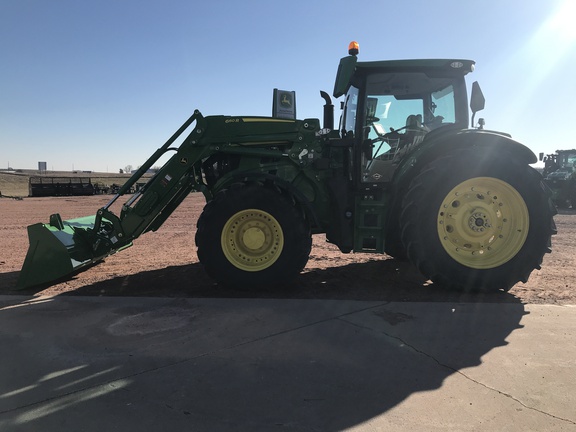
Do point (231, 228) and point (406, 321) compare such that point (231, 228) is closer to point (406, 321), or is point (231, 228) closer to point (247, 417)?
point (406, 321)

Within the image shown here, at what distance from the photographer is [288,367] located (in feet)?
9.31

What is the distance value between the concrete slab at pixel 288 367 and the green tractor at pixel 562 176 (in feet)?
53.8

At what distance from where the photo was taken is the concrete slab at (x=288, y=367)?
2.29 m

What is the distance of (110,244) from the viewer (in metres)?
5.03

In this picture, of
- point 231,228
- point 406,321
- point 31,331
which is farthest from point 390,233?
point 31,331

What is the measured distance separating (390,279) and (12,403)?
13.4ft

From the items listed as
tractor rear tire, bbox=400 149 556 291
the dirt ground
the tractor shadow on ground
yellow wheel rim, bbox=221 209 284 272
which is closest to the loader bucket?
the dirt ground

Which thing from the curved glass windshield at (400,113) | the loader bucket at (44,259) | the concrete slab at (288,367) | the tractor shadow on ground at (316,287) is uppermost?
the curved glass windshield at (400,113)

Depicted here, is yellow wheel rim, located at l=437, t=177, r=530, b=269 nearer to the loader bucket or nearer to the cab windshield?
the cab windshield

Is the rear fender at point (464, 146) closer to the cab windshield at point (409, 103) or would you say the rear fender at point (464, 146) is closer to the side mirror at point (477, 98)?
the side mirror at point (477, 98)

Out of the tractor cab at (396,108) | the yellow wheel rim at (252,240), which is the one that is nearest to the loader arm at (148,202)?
the yellow wheel rim at (252,240)

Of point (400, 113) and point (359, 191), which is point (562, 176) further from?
point (359, 191)

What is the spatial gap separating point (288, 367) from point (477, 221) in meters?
2.79

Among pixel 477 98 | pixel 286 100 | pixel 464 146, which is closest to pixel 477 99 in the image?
pixel 477 98
